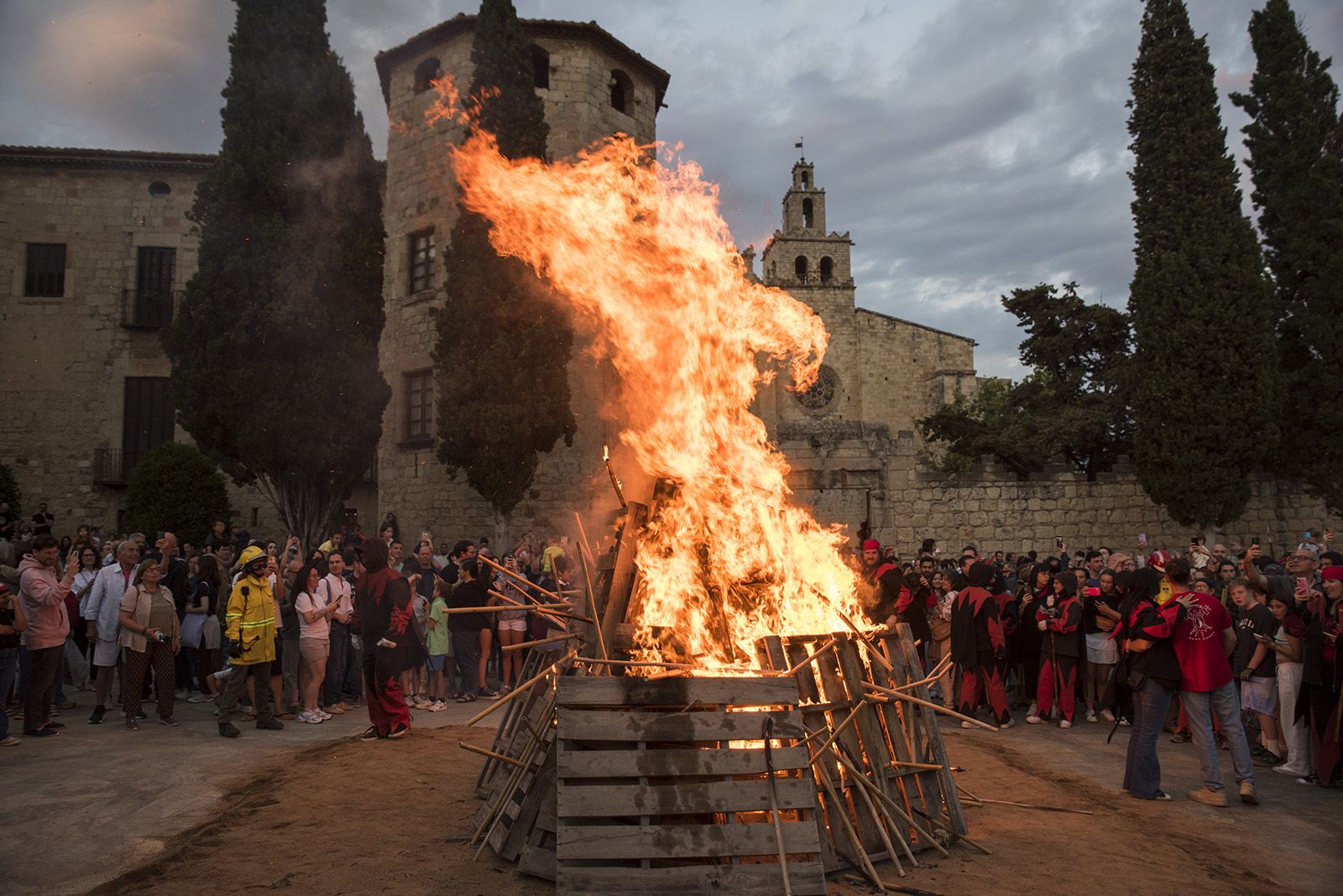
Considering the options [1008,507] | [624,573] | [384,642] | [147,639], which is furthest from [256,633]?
[1008,507]

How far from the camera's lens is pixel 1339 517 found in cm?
2202

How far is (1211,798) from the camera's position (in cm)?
689

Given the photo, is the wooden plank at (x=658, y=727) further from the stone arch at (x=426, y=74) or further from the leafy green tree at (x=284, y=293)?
the stone arch at (x=426, y=74)

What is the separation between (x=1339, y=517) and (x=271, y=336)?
2726 cm

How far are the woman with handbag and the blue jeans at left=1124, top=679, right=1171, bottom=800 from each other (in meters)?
9.82

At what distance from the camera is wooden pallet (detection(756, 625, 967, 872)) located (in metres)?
5.48

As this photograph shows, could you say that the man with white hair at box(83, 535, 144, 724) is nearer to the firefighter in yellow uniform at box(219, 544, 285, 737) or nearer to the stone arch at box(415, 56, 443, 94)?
the firefighter in yellow uniform at box(219, 544, 285, 737)

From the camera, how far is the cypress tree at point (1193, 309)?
20.4 metres

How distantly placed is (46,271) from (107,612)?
22.3 m

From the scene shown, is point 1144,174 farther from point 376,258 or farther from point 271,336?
point 271,336

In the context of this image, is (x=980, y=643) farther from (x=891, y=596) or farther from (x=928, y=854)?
(x=928, y=854)

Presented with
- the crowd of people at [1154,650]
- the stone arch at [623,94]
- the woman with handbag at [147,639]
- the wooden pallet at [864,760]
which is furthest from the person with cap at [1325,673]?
the stone arch at [623,94]

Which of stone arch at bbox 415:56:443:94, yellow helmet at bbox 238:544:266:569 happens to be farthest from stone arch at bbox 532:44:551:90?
yellow helmet at bbox 238:544:266:569

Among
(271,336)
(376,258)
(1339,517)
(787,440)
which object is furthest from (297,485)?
(1339,517)
